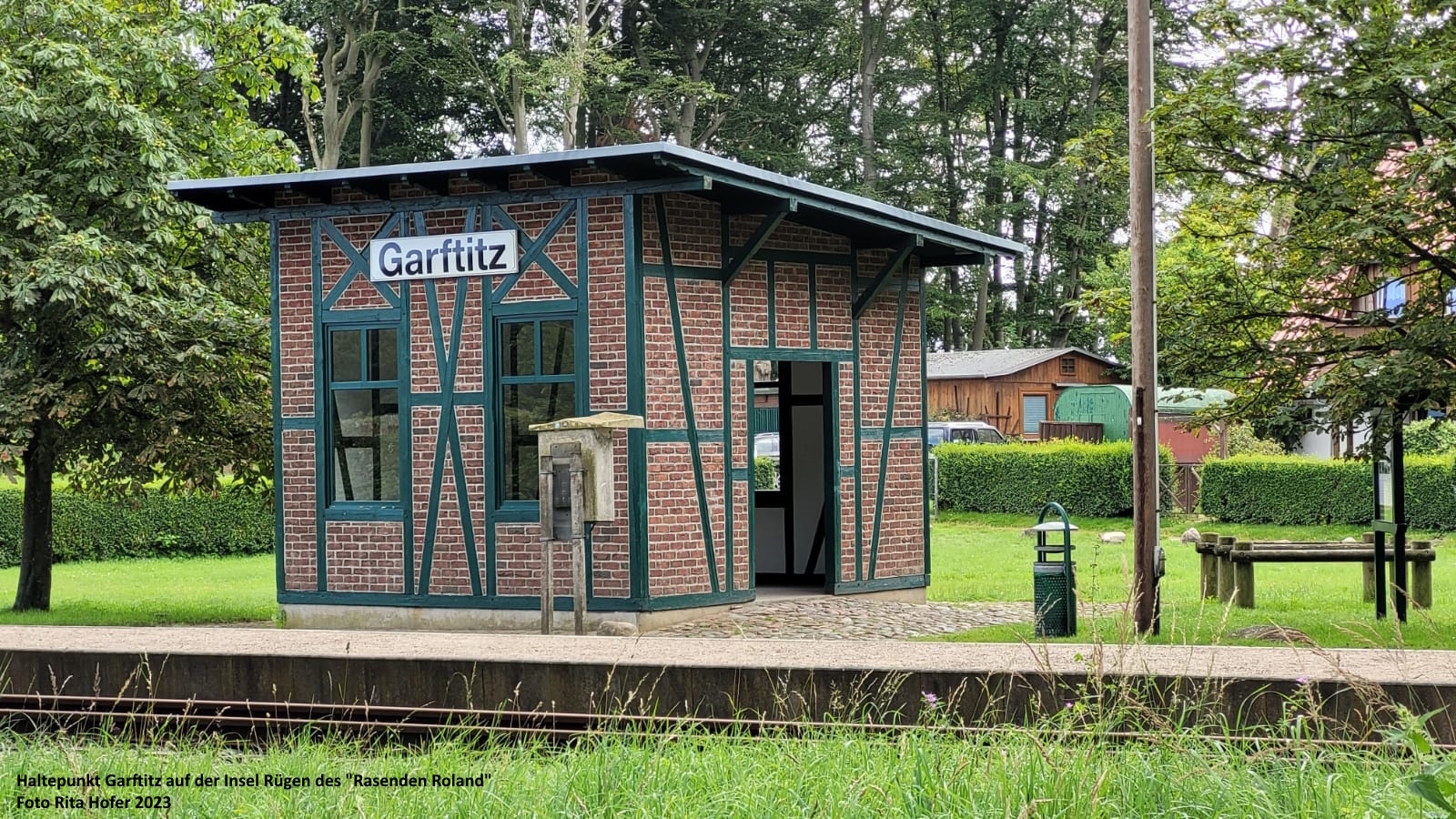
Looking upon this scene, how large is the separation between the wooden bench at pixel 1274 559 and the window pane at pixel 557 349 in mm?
6496

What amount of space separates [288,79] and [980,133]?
22064mm

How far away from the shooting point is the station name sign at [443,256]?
1482 centimetres

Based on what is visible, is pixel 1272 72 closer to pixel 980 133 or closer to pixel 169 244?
pixel 169 244

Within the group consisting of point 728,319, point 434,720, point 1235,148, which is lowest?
point 434,720

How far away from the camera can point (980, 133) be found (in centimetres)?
5341

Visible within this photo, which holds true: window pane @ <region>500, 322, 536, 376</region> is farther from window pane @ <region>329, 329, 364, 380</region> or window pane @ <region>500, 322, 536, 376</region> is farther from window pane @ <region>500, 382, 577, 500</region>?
window pane @ <region>329, 329, 364, 380</region>

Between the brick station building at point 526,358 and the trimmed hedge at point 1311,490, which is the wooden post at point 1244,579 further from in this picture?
the trimmed hedge at point 1311,490

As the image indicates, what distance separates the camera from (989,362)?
43.3 m

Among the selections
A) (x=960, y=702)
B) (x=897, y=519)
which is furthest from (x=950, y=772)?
(x=897, y=519)

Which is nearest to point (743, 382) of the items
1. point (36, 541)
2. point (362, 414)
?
point (362, 414)

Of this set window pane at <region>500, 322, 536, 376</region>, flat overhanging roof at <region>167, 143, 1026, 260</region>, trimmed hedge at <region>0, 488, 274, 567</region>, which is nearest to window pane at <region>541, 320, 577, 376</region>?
window pane at <region>500, 322, 536, 376</region>

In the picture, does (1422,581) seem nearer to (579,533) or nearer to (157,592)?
(579,533)

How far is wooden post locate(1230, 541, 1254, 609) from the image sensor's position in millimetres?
15891

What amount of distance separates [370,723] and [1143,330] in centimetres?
696
